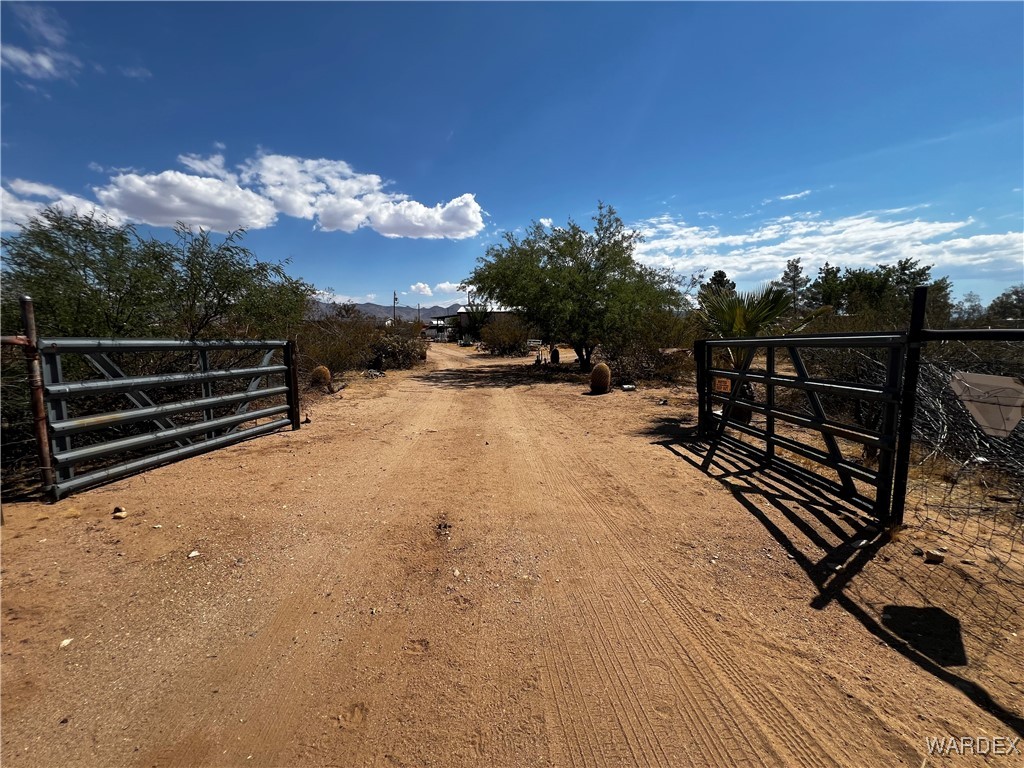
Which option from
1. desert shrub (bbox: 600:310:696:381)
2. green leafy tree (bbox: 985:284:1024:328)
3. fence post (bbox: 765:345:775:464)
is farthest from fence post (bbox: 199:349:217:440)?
green leafy tree (bbox: 985:284:1024:328)

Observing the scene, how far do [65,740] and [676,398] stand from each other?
40.9 ft

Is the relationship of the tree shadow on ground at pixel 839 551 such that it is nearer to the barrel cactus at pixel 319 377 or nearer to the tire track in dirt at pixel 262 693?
the tire track in dirt at pixel 262 693

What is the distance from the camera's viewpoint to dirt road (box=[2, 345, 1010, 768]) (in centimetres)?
196

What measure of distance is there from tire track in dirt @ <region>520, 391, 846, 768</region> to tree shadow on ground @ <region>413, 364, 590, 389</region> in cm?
1221

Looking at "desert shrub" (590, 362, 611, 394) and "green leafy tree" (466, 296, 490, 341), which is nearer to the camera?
"desert shrub" (590, 362, 611, 394)

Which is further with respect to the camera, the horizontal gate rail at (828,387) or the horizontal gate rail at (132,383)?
the horizontal gate rail at (132,383)

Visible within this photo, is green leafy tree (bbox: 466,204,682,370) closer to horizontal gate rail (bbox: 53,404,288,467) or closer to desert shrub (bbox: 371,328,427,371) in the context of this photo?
desert shrub (bbox: 371,328,427,371)

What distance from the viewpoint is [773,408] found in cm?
556

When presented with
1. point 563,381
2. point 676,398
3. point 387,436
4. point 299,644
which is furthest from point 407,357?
point 299,644

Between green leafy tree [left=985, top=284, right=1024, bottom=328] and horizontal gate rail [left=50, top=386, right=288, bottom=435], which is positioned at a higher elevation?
green leafy tree [left=985, top=284, right=1024, bottom=328]

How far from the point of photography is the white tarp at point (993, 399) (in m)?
3.07

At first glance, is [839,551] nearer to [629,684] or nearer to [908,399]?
[908,399]

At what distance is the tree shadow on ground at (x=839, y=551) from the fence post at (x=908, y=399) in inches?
10.7

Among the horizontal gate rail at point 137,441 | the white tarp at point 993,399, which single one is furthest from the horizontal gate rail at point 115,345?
the white tarp at point 993,399
